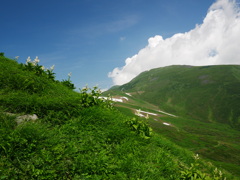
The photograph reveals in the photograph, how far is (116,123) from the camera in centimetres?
881

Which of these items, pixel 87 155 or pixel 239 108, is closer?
pixel 87 155

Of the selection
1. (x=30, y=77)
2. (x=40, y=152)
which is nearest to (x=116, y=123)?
(x=40, y=152)

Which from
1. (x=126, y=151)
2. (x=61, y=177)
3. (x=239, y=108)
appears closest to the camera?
(x=61, y=177)

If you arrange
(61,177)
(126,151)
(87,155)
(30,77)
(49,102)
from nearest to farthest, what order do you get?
1. (61,177)
2. (87,155)
3. (126,151)
4. (49,102)
5. (30,77)

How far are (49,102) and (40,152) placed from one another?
3413 millimetres

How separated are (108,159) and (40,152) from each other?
7.64 ft

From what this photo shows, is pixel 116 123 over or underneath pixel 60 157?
over

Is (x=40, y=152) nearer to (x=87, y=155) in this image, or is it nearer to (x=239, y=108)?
(x=87, y=155)

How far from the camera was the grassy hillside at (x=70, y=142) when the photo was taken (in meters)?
5.39

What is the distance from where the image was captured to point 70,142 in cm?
648

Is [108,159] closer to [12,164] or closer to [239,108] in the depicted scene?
[12,164]

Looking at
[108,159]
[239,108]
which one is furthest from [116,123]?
[239,108]

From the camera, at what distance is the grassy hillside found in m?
5.39

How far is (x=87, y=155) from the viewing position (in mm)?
6062
